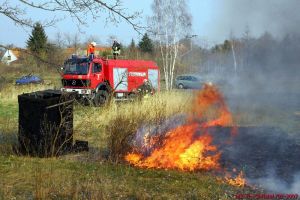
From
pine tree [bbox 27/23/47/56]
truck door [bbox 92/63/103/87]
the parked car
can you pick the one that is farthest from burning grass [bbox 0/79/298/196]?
truck door [bbox 92/63/103/87]

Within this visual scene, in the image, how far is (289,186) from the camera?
22.5ft

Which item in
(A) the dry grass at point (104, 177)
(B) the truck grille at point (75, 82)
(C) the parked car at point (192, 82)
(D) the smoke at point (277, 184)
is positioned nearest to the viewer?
(A) the dry grass at point (104, 177)

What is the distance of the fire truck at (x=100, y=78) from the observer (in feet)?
Result: 68.8

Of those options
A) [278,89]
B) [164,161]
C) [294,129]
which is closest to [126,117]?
[164,161]

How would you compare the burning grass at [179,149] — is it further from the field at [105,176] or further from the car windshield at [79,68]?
the car windshield at [79,68]

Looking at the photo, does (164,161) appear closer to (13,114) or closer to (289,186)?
(289,186)

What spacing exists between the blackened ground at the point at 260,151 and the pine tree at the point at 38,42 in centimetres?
429

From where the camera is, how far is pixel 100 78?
21844 millimetres

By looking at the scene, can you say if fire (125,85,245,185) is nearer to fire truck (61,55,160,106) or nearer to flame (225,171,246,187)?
flame (225,171,246,187)

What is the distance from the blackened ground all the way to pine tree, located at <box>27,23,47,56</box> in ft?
14.1

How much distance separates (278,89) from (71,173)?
6.23 meters

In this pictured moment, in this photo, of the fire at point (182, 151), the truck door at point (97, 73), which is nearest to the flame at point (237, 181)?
the fire at point (182, 151)

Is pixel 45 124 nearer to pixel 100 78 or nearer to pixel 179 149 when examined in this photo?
pixel 179 149

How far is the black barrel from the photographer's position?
8.55 m
